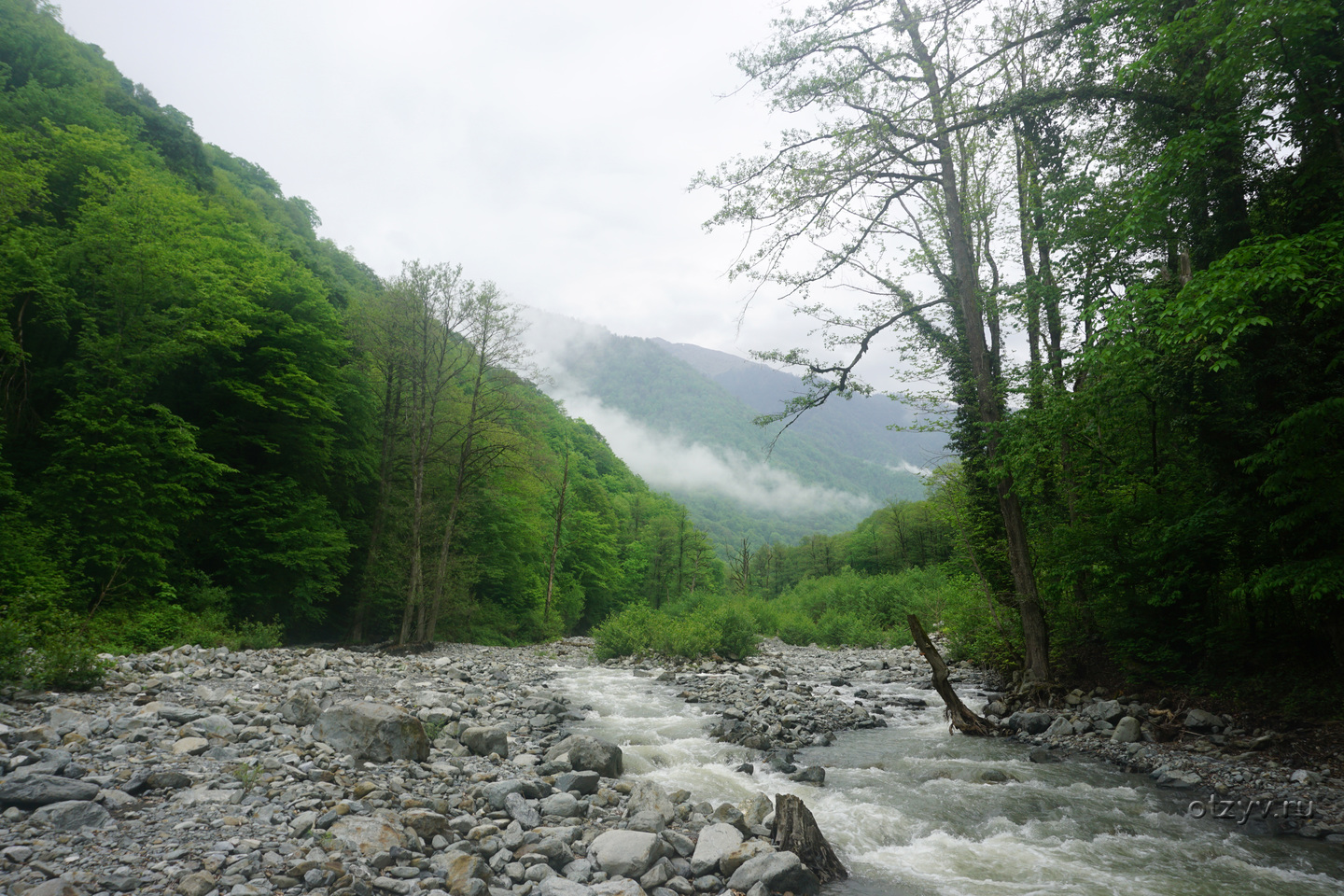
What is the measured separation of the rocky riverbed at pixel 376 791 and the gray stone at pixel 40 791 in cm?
1

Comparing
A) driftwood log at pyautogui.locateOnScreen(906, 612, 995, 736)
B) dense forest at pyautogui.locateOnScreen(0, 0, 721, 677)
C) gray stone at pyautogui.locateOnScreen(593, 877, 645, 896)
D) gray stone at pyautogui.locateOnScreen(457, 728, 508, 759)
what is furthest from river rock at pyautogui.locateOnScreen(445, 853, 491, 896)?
A: driftwood log at pyautogui.locateOnScreen(906, 612, 995, 736)

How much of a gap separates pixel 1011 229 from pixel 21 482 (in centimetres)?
2221

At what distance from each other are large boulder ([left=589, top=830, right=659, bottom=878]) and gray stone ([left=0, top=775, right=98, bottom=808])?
372cm

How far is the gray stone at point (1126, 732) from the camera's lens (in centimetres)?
870

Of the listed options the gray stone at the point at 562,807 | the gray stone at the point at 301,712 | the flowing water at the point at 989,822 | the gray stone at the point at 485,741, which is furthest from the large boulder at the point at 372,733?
the flowing water at the point at 989,822

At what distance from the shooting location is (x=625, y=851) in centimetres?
478

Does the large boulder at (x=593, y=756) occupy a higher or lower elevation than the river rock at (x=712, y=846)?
lower

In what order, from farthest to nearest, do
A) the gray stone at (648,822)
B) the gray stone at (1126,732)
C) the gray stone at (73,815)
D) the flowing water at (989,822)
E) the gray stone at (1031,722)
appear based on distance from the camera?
the gray stone at (1031,722) → the gray stone at (1126,732) → the gray stone at (648,822) → the flowing water at (989,822) → the gray stone at (73,815)

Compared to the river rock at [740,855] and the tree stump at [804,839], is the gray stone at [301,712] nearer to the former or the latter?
the river rock at [740,855]

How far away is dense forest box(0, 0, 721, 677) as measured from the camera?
41.4 feet

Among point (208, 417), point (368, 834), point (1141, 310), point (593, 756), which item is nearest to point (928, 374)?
point (1141, 310)

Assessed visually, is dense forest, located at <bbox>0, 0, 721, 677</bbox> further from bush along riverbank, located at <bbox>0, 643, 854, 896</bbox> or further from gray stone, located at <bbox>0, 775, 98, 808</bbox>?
gray stone, located at <bbox>0, 775, 98, 808</bbox>

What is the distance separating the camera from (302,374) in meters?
18.0

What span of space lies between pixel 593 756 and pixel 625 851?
2.58m
